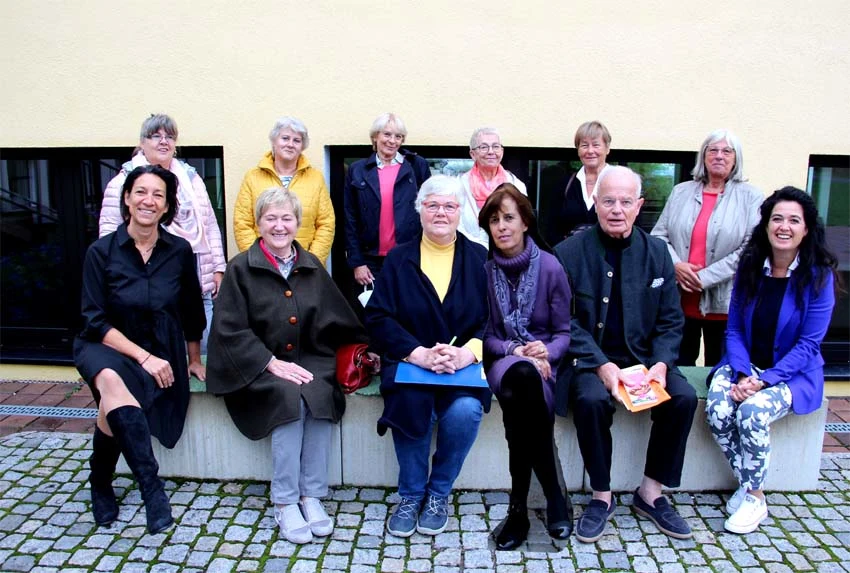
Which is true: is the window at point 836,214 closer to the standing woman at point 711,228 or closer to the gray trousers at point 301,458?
the standing woman at point 711,228

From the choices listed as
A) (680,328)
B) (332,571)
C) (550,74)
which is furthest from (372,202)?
(332,571)

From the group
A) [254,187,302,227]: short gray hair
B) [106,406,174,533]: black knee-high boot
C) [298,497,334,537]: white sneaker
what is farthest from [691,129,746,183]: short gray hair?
[106,406,174,533]: black knee-high boot

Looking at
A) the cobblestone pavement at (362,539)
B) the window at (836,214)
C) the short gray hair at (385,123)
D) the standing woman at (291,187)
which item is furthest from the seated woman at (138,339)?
the window at (836,214)

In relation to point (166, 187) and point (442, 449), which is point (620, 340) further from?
point (166, 187)

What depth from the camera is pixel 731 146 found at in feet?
13.6

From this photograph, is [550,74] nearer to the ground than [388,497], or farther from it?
farther from it

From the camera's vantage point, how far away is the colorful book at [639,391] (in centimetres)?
343

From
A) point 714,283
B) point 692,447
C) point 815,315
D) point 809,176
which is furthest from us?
point 809,176

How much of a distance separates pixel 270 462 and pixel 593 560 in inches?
71.1

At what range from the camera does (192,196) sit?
439 cm

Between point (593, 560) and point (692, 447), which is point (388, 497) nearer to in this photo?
point (593, 560)

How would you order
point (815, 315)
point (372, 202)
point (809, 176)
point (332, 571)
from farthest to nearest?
point (809, 176), point (372, 202), point (815, 315), point (332, 571)

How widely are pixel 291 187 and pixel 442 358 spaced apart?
1.79m

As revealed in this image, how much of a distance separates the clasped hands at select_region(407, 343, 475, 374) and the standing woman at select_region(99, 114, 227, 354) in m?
1.65
